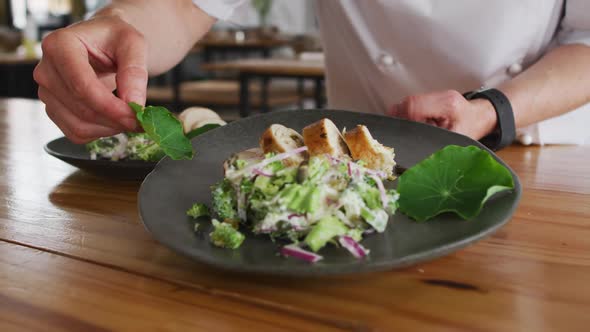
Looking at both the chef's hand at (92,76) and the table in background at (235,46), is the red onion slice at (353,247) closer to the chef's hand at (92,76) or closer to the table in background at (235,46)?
the chef's hand at (92,76)

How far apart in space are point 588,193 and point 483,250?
399 mm

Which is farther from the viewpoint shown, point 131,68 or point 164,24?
point 164,24

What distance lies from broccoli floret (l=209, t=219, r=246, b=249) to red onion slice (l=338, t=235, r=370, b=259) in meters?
0.12

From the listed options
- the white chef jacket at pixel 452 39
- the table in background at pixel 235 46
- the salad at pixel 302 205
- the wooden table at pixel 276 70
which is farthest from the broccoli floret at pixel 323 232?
the table in background at pixel 235 46

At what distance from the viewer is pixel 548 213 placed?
0.94m

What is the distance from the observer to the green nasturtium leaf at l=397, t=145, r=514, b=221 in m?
0.78

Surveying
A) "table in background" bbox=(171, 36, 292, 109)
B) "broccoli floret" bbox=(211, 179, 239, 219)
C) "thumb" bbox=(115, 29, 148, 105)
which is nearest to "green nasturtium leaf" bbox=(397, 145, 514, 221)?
"broccoli floret" bbox=(211, 179, 239, 219)

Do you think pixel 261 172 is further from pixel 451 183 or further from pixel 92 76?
pixel 92 76

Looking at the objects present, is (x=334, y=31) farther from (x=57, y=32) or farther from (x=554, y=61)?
(x=57, y=32)

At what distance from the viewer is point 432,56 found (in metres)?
1.72

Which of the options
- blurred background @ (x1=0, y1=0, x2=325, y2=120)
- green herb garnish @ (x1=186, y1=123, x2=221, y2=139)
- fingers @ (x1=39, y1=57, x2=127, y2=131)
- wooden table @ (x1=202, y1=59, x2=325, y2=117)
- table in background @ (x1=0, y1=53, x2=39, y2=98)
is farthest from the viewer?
table in background @ (x1=0, y1=53, x2=39, y2=98)

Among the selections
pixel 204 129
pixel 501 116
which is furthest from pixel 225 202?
pixel 501 116

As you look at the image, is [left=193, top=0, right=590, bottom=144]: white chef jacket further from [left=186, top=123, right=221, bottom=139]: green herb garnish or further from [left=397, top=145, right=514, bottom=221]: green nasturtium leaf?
[left=397, top=145, right=514, bottom=221]: green nasturtium leaf

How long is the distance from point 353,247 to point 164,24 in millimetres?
1078
